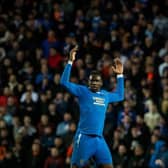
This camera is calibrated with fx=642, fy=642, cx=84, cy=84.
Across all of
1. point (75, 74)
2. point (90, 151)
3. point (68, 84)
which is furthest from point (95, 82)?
point (75, 74)

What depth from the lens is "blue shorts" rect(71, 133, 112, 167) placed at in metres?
9.99

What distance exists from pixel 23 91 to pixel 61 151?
115 inches

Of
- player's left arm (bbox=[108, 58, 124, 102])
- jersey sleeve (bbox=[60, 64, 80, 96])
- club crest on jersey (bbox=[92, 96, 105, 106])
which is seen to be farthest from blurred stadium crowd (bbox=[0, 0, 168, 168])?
jersey sleeve (bbox=[60, 64, 80, 96])

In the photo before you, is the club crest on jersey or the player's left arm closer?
the club crest on jersey

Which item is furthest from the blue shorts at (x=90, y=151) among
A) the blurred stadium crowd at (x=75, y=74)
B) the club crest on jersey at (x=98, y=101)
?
the blurred stadium crowd at (x=75, y=74)

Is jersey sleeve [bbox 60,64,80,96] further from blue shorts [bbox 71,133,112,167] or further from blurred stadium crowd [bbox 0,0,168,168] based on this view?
blurred stadium crowd [bbox 0,0,168,168]

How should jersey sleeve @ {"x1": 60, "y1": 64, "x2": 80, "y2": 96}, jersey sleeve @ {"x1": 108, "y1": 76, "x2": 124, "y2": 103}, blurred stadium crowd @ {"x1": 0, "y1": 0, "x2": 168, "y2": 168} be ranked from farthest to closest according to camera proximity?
1. blurred stadium crowd @ {"x1": 0, "y1": 0, "x2": 168, "y2": 168}
2. jersey sleeve @ {"x1": 108, "y1": 76, "x2": 124, "y2": 103}
3. jersey sleeve @ {"x1": 60, "y1": 64, "x2": 80, "y2": 96}

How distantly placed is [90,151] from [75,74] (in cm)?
752

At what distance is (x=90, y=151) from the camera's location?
10.1m

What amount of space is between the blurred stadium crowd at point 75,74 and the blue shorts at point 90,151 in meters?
4.02

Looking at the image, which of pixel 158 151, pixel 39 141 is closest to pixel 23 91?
pixel 39 141

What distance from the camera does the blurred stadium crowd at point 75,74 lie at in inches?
595

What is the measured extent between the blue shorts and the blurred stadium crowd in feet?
13.2

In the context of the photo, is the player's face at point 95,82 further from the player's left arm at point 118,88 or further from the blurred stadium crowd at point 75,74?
the blurred stadium crowd at point 75,74
